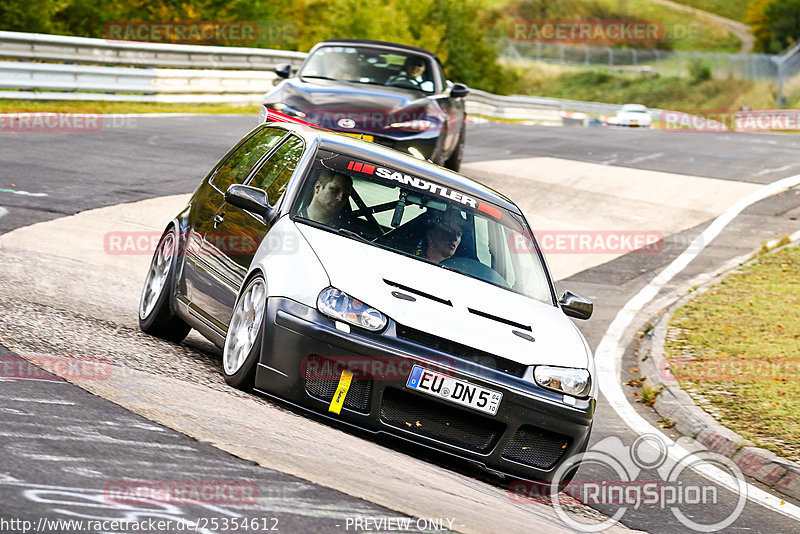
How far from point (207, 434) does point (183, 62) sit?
21029mm

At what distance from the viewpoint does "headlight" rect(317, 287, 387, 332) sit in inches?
226

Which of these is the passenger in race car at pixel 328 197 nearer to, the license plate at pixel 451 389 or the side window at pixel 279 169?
the side window at pixel 279 169

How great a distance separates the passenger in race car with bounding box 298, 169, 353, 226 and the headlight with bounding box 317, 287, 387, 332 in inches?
38.4

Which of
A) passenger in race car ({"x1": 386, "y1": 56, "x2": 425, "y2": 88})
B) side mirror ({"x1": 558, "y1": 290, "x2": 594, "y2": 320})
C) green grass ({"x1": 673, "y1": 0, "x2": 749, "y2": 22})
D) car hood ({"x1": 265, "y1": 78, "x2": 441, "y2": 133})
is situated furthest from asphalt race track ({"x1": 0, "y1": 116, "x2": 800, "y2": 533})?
green grass ({"x1": 673, "y1": 0, "x2": 749, "y2": 22})

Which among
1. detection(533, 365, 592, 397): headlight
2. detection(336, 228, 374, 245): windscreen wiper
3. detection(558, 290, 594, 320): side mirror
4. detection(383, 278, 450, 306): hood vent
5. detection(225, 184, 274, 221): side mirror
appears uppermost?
detection(225, 184, 274, 221): side mirror

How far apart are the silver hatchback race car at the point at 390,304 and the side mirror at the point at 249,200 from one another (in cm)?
1

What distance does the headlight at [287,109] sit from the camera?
13.0 metres

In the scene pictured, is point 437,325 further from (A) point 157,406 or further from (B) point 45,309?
(B) point 45,309

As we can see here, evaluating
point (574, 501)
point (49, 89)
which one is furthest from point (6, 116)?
point (574, 501)

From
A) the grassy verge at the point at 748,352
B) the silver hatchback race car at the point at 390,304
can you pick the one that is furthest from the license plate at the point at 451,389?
the grassy verge at the point at 748,352

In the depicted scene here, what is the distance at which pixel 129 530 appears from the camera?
12.2ft

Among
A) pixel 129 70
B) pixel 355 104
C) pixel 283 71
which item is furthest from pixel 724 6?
pixel 355 104

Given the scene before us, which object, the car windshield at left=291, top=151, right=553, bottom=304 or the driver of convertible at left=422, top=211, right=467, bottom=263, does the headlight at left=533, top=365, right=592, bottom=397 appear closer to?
the car windshield at left=291, top=151, right=553, bottom=304

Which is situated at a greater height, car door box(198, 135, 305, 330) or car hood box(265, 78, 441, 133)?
car hood box(265, 78, 441, 133)
